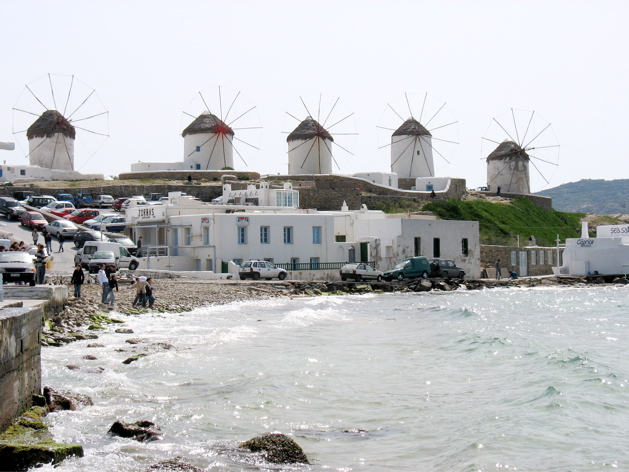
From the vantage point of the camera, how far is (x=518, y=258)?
45.4 m

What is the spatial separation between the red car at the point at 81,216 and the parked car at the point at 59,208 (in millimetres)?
929

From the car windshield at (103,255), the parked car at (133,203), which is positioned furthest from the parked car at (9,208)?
the car windshield at (103,255)

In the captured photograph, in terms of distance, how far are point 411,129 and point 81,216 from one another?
38.6m

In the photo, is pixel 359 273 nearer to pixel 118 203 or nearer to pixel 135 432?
pixel 118 203

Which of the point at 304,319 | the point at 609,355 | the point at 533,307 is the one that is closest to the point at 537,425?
the point at 609,355

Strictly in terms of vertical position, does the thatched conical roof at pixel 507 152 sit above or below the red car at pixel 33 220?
above

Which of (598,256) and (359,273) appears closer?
(359,273)

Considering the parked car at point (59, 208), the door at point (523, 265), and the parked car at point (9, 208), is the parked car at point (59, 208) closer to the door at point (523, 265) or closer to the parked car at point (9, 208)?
the parked car at point (9, 208)

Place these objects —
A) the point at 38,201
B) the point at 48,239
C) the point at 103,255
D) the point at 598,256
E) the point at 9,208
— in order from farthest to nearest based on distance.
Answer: the point at 38,201, the point at 598,256, the point at 9,208, the point at 48,239, the point at 103,255

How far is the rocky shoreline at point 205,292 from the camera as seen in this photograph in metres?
17.5

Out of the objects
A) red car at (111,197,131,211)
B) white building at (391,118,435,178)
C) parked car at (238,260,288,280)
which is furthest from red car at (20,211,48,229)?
white building at (391,118,435,178)

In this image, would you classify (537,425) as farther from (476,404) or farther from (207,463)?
(207,463)

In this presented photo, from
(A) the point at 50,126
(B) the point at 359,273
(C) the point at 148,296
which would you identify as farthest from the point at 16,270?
(A) the point at 50,126

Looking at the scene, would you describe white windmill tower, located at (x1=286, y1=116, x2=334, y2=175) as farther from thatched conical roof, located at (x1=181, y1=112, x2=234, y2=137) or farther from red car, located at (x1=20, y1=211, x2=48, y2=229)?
red car, located at (x1=20, y1=211, x2=48, y2=229)
